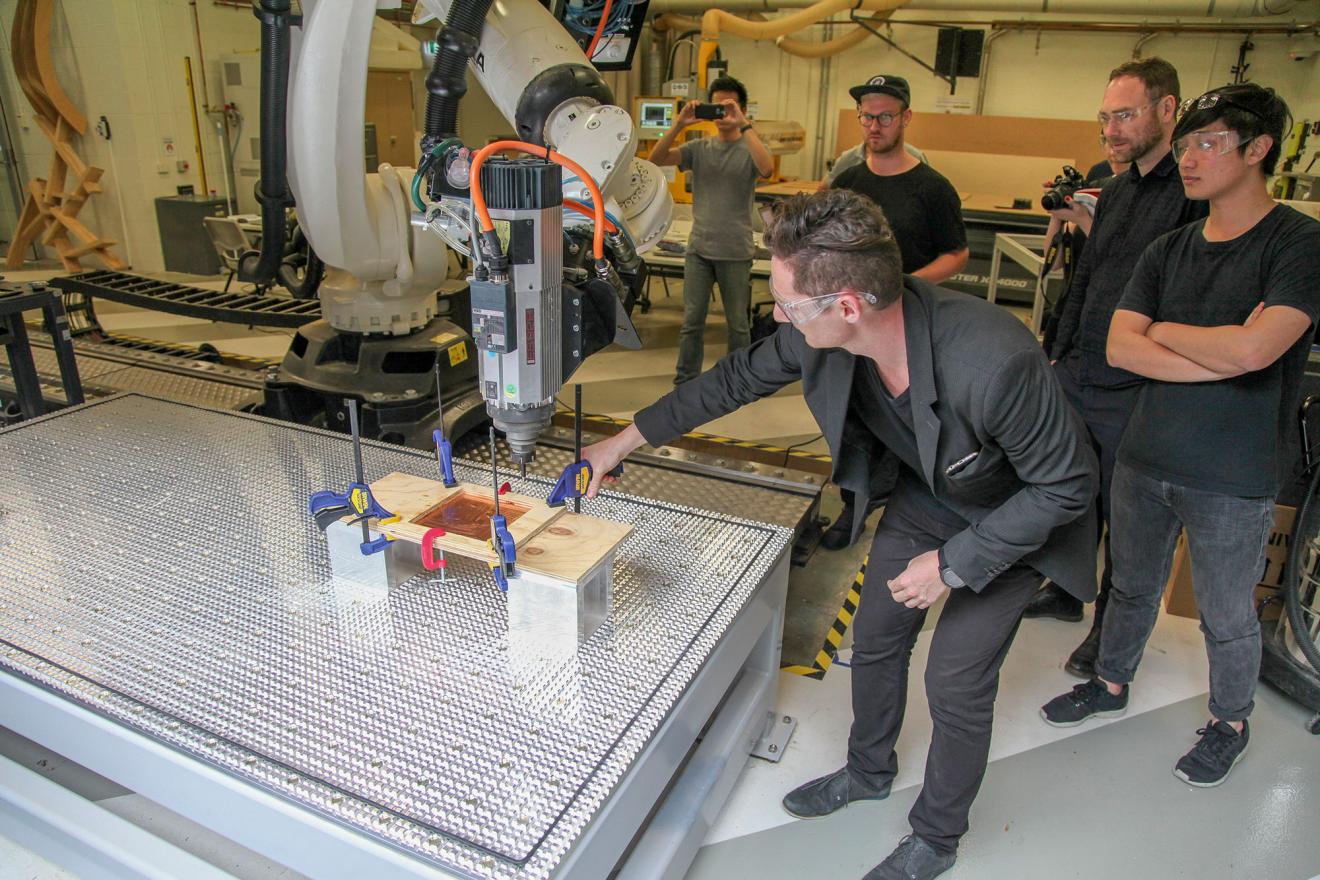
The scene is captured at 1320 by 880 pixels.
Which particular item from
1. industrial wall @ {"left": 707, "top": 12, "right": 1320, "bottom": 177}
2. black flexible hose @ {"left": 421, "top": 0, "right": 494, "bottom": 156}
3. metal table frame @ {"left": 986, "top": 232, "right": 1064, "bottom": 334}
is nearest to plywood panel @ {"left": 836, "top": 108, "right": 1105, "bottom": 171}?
industrial wall @ {"left": 707, "top": 12, "right": 1320, "bottom": 177}

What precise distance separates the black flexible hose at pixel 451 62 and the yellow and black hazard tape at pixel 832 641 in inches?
55.1

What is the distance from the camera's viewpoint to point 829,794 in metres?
1.80

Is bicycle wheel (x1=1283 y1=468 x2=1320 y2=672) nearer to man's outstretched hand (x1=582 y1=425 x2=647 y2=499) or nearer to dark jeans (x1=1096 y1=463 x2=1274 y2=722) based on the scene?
dark jeans (x1=1096 y1=463 x2=1274 y2=722)

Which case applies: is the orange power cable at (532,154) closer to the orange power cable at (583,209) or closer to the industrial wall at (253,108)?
the orange power cable at (583,209)

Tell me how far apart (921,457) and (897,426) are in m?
0.11

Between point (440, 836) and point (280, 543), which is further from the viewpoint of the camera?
point (280, 543)

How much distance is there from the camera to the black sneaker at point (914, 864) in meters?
1.61

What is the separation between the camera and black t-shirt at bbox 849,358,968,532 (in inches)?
57.4

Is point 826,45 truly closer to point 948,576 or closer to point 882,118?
point 882,118

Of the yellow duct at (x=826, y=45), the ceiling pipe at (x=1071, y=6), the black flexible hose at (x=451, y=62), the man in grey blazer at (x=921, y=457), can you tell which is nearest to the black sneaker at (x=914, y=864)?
the man in grey blazer at (x=921, y=457)

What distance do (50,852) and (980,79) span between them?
28.6ft

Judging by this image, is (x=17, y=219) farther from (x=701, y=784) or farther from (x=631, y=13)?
(x=701, y=784)

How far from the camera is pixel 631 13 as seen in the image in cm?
202

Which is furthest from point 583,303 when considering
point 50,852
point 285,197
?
point 50,852
